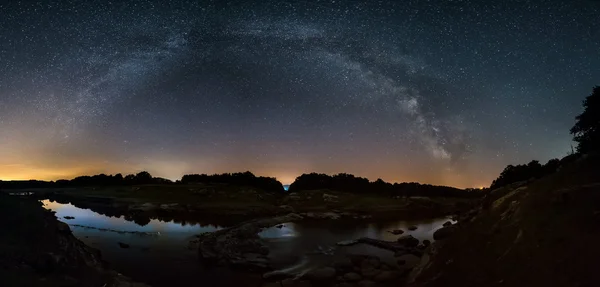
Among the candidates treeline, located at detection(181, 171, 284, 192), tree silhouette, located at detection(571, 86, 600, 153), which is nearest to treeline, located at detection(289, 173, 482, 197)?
treeline, located at detection(181, 171, 284, 192)

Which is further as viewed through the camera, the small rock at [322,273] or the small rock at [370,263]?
the small rock at [370,263]

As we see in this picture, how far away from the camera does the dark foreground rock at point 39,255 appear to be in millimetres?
12516

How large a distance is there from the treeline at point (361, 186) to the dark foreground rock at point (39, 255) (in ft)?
263

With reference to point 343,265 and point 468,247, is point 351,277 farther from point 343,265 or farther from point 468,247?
point 468,247

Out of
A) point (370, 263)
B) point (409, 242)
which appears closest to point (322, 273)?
point (370, 263)

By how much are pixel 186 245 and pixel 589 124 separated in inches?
1304

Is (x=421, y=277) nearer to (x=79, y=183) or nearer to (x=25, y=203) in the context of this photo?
(x=25, y=203)

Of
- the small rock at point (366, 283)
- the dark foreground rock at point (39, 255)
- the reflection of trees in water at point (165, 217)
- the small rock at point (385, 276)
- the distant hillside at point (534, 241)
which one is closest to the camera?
the distant hillside at point (534, 241)

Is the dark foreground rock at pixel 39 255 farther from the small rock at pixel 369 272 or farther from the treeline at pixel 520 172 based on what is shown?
the treeline at pixel 520 172

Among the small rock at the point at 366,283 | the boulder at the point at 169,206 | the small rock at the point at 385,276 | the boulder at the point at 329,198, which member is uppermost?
the boulder at the point at 329,198

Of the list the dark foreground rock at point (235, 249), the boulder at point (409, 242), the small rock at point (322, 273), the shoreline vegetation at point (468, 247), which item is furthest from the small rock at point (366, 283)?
the boulder at point (409, 242)

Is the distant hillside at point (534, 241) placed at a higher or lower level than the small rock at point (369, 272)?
higher

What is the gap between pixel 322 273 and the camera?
20234 mm

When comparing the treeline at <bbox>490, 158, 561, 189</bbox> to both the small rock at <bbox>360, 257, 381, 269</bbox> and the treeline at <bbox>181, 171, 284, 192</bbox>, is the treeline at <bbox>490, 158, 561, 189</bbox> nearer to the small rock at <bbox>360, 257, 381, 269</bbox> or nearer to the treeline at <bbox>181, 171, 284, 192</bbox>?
the small rock at <bbox>360, 257, 381, 269</bbox>
